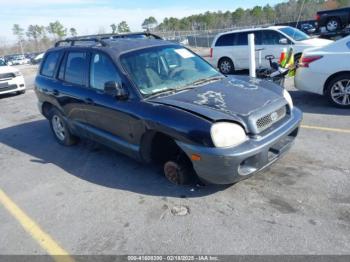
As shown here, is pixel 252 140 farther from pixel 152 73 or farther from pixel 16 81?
pixel 16 81

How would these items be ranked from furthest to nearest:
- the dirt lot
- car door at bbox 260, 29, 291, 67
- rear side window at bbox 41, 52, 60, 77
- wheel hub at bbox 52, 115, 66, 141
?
car door at bbox 260, 29, 291, 67 → wheel hub at bbox 52, 115, 66, 141 → rear side window at bbox 41, 52, 60, 77 → the dirt lot

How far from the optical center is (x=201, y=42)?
34031mm

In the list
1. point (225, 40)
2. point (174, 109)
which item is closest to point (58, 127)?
point (174, 109)

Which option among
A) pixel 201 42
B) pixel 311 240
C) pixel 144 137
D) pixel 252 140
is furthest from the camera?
pixel 201 42

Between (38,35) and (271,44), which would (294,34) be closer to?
(271,44)

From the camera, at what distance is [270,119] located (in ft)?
12.4

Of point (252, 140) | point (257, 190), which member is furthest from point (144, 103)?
point (257, 190)

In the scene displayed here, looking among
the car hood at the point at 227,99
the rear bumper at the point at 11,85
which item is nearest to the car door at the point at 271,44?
the car hood at the point at 227,99

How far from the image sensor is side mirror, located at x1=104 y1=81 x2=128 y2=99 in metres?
4.11

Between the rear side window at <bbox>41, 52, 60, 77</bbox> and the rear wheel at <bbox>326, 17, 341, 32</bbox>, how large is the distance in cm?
1964

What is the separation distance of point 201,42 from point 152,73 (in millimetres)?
30937

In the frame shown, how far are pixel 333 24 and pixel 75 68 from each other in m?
20.2

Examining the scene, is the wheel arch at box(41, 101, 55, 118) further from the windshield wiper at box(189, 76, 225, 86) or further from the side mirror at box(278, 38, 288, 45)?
the side mirror at box(278, 38, 288, 45)

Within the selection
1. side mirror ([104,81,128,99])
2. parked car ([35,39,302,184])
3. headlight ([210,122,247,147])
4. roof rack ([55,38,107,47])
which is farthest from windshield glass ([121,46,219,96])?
headlight ([210,122,247,147])
